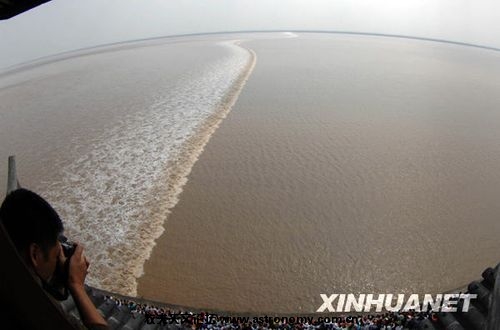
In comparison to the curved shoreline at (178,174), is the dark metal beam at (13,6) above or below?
above

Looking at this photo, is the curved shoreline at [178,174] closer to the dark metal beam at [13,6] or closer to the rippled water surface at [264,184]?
the rippled water surface at [264,184]

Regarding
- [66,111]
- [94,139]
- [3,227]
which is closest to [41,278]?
[3,227]

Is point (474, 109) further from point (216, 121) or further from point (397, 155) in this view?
point (216, 121)

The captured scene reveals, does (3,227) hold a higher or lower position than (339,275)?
higher

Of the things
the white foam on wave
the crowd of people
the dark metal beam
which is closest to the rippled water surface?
the white foam on wave

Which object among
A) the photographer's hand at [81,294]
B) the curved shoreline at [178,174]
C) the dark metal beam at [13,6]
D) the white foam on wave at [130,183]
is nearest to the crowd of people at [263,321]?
the curved shoreline at [178,174]

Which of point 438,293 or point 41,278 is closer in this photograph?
point 41,278

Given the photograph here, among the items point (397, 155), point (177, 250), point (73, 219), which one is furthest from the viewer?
point (397, 155)
